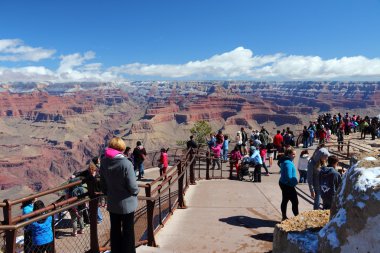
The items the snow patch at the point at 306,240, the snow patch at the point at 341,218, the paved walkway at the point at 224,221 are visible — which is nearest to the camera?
the snow patch at the point at 341,218

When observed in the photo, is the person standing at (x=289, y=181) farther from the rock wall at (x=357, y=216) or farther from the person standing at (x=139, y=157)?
the person standing at (x=139, y=157)

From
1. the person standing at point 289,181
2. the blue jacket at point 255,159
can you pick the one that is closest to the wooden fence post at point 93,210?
the person standing at point 289,181

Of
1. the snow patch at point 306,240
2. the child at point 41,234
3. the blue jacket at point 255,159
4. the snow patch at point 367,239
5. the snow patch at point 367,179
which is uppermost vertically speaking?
the snow patch at point 367,179

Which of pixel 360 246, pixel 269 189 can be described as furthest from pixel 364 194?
pixel 269 189

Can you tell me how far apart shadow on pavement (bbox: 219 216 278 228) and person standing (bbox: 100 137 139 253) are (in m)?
3.47

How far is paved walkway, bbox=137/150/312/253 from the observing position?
6277mm

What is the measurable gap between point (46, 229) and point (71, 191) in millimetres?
2487

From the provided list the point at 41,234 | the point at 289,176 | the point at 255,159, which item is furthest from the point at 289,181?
the point at 255,159

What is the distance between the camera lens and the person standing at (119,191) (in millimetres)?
4320

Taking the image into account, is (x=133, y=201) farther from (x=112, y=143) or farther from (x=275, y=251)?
(x=275, y=251)

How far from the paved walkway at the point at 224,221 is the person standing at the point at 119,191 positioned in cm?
107

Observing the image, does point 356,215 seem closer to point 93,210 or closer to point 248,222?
point 93,210

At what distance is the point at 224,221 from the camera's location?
780 cm

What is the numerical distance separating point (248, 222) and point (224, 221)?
0.51m
